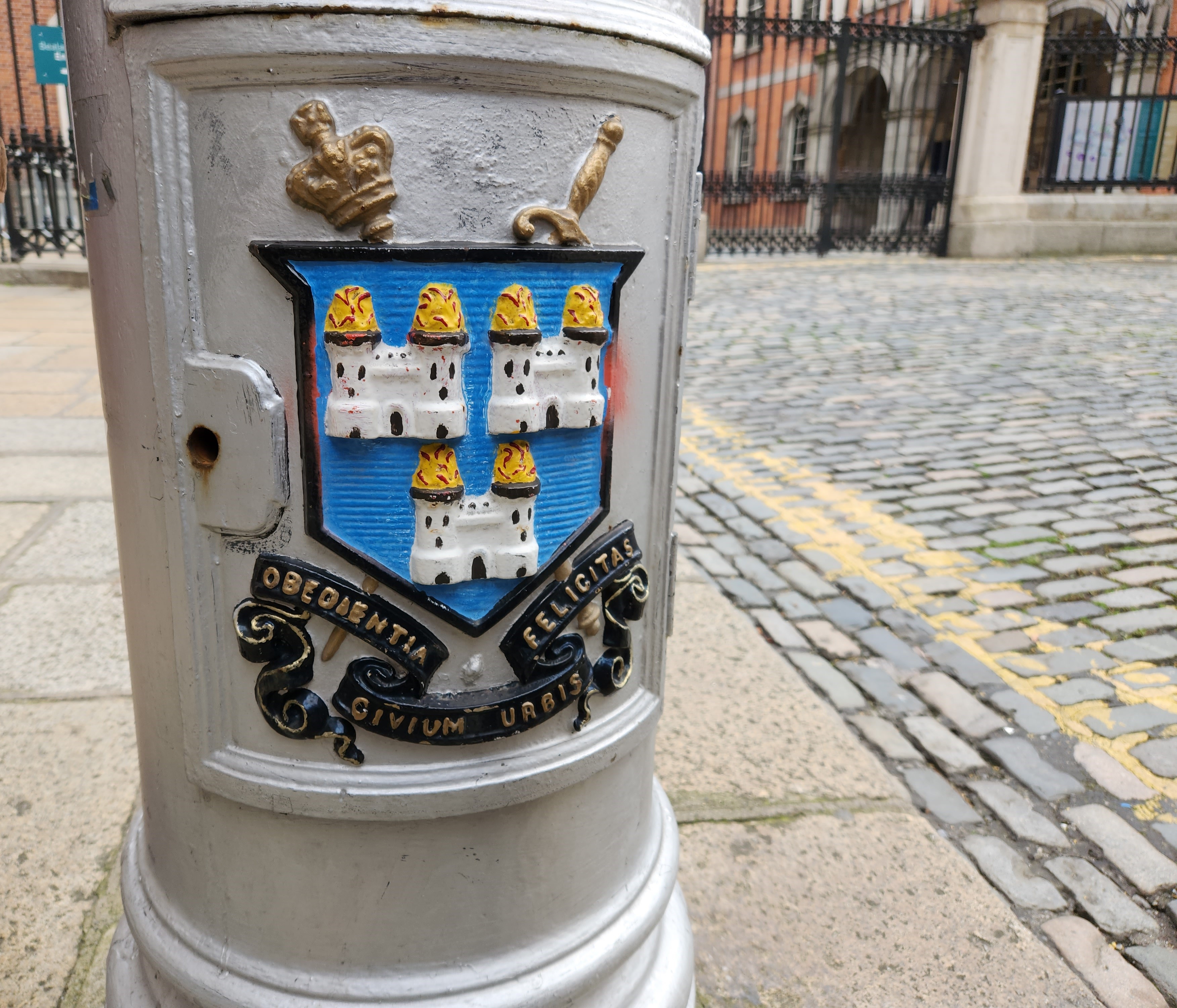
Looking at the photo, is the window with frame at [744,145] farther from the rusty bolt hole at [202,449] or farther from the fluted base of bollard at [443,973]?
the rusty bolt hole at [202,449]

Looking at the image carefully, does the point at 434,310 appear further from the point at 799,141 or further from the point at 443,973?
the point at 799,141

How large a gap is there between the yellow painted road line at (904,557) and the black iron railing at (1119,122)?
38.4 ft

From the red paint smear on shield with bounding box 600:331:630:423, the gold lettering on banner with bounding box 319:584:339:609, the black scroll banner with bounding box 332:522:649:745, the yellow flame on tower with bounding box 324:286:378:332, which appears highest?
the yellow flame on tower with bounding box 324:286:378:332

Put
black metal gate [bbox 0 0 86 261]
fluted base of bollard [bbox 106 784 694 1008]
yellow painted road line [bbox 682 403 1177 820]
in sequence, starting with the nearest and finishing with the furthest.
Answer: fluted base of bollard [bbox 106 784 694 1008], yellow painted road line [bbox 682 403 1177 820], black metal gate [bbox 0 0 86 261]

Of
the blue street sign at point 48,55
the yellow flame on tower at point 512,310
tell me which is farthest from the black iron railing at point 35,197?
the yellow flame on tower at point 512,310

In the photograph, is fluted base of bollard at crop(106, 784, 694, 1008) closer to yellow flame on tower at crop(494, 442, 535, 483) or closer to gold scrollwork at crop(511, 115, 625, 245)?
yellow flame on tower at crop(494, 442, 535, 483)

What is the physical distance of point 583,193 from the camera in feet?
3.67

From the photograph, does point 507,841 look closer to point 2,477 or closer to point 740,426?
point 2,477

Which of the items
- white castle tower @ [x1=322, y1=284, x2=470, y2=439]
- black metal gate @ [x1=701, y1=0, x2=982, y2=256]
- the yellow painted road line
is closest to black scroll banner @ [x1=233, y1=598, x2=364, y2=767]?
white castle tower @ [x1=322, y1=284, x2=470, y2=439]

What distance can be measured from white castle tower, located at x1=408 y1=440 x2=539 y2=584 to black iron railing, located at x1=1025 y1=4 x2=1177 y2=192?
1600 cm

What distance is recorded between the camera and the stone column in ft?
46.5

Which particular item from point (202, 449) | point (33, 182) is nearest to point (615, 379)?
point (202, 449)

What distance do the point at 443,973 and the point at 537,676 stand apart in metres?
0.45

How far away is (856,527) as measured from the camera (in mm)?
4074
